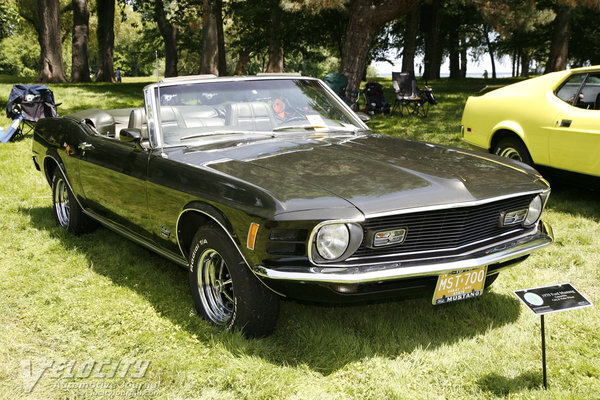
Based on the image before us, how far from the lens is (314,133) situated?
4.49 metres

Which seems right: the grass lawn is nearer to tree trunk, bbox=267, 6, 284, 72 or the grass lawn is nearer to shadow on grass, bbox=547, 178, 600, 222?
shadow on grass, bbox=547, 178, 600, 222

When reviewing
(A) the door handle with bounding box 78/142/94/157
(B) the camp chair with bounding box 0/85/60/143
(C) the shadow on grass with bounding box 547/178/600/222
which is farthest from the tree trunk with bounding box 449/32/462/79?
(A) the door handle with bounding box 78/142/94/157

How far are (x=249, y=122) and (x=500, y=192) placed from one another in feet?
6.21

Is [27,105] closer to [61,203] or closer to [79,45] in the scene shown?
[61,203]

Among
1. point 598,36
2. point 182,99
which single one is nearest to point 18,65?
point 598,36

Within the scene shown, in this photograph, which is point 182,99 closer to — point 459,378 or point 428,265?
point 428,265

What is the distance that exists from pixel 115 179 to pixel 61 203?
177 cm

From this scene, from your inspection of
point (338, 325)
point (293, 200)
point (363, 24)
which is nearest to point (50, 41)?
point (363, 24)

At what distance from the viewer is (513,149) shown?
7055 millimetres

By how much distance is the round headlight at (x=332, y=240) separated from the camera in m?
2.94

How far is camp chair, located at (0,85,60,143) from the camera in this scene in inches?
440

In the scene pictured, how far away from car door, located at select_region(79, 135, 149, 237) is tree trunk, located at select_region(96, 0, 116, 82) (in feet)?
82.2

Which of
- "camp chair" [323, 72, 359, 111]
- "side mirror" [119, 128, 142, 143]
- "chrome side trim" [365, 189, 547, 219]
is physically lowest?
"chrome side trim" [365, 189, 547, 219]

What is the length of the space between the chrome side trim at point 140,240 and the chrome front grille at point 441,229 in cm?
141
